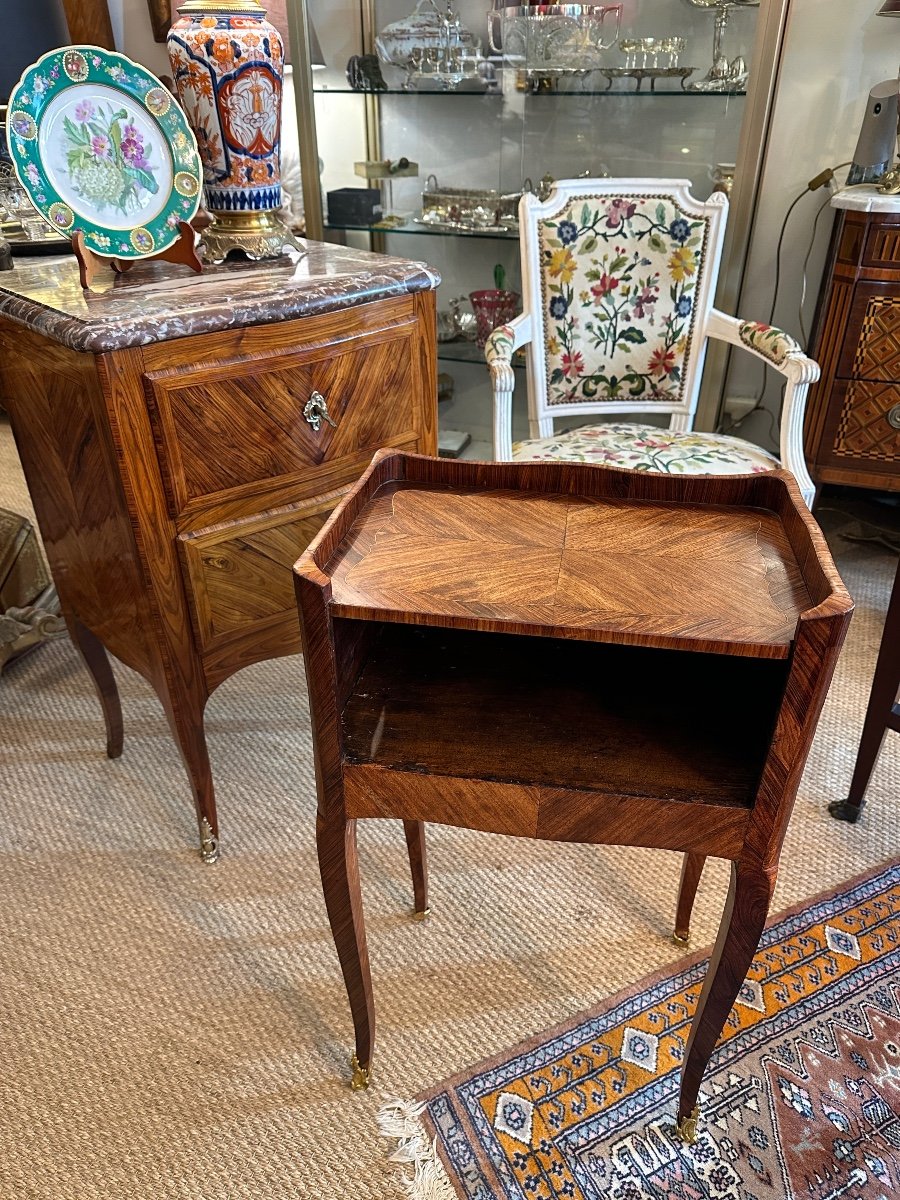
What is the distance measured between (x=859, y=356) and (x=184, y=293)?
1.74m

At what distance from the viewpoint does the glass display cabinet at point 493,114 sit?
2.21 m

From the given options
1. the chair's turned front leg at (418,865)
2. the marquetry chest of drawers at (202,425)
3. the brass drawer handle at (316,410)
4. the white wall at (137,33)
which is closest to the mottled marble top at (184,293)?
the marquetry chest of drawers at (202,425)

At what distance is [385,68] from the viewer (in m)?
2.49

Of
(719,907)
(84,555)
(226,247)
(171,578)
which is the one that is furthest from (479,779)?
(226,247)

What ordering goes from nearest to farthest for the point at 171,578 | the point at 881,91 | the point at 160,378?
the point at 160,378 < the point at 171,578 < the point at 881,91

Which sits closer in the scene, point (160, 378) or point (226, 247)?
point (160, 378)

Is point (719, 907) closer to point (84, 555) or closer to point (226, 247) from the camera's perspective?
point (84, 555)

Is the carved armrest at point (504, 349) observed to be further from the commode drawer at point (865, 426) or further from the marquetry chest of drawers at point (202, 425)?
the commode drawer at point (865, 426)

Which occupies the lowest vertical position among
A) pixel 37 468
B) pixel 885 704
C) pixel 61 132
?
pixel 885 704

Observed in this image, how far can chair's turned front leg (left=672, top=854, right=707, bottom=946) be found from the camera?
51.7 inches

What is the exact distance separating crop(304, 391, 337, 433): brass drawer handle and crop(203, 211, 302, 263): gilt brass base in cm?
33

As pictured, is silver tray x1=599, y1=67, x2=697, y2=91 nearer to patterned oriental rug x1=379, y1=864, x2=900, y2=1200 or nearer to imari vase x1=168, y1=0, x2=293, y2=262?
imari vase x1=168, y1=0, x2=293, y2=262

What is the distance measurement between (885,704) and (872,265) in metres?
1.19

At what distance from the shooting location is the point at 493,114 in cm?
249
